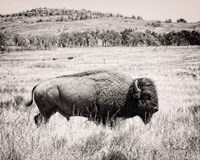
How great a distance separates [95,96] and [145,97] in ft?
3.15

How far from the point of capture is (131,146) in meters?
4.16

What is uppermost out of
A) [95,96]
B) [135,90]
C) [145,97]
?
[135,90]

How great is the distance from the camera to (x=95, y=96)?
18.4 ft

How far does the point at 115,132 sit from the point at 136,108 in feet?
2.48

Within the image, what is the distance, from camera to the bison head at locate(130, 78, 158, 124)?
5246 millimetres

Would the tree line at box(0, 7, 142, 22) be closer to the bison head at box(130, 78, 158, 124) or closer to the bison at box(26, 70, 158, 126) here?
the bison at box(26, 70, 158, 126)

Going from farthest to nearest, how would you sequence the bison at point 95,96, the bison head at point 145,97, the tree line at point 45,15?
1. the tree line at point 45,15
2. the bison at point 95,96
3. the bison head at point 145,97

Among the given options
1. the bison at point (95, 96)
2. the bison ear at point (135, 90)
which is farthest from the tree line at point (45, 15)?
the bison ear at point (135, 90)

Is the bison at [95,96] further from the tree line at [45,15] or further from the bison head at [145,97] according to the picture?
the tree line at [45,15]

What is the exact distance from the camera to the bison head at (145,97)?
207 inches

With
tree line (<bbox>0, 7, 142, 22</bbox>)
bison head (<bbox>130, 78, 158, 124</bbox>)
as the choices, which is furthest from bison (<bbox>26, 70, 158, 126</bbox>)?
tree line (<bbox>0, 7, 142, 22</bbox>)

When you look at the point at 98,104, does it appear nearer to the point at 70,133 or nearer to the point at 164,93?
the point at 70,133

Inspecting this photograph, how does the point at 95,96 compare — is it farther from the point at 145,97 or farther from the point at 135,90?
the point at 145,97

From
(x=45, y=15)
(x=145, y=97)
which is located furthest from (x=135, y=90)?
(x=45, y=15)
